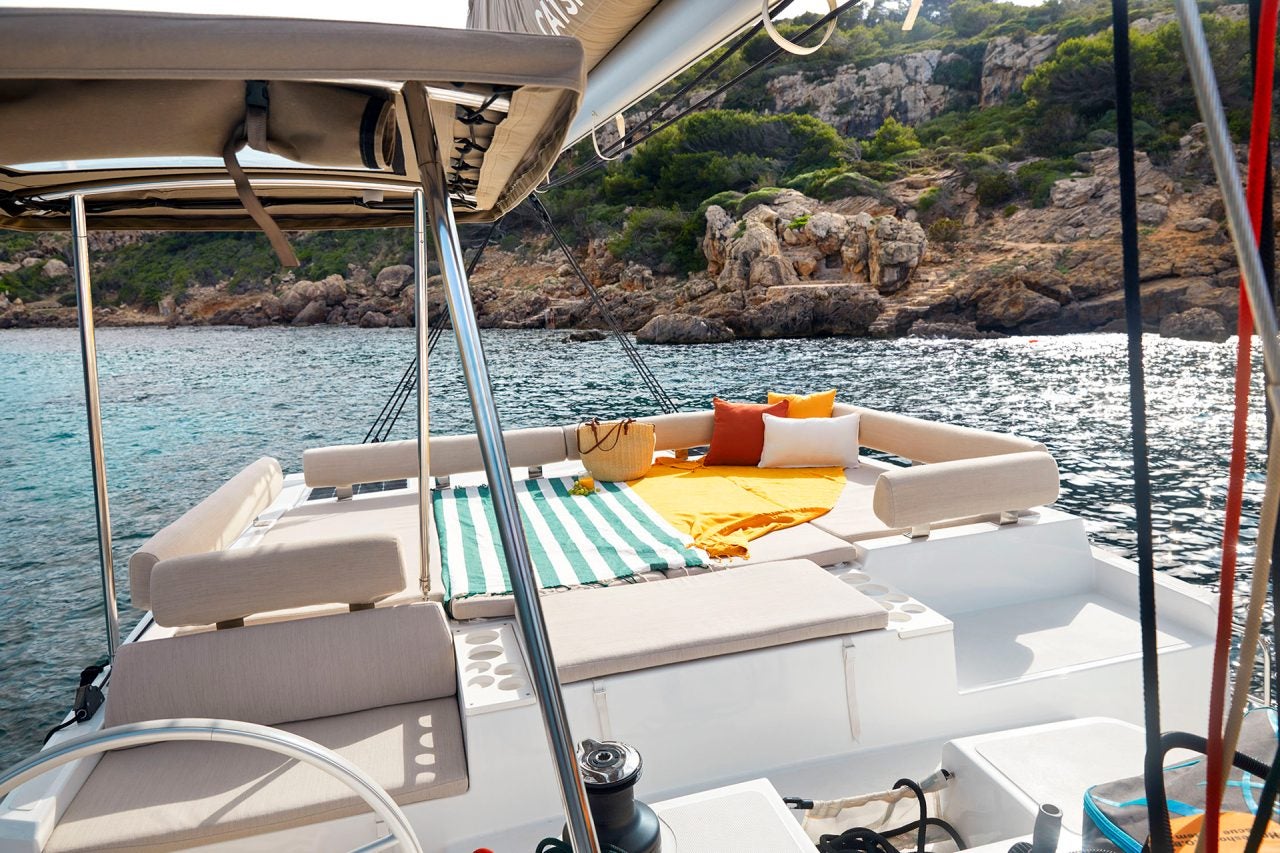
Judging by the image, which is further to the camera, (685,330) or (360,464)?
(685,330)

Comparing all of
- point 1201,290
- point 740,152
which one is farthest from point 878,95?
point 1201,290

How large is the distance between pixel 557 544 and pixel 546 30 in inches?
60.2

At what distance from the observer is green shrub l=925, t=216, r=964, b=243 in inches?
726

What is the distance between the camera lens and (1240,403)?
0.40 meters

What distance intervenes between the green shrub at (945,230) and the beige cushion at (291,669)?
18975 millimetres

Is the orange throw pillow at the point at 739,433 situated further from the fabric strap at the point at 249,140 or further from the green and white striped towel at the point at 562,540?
the fabric strap at the point at 249,140

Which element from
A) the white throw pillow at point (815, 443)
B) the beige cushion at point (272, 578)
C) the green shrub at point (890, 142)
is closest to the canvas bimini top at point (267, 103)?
the beige cushion at point (272, 578)

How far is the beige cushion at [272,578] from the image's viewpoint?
166 centimetres

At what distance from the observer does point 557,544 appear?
254 cm

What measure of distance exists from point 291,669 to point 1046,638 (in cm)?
192

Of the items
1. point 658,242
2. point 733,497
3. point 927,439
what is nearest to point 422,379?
point 733,497

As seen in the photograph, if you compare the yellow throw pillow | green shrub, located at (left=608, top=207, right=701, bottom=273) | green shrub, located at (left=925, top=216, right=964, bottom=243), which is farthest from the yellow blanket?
green shrub, located at (left=925, top=216, right=964, bottom=243)

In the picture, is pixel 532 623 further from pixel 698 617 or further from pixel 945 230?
pixel 945 230

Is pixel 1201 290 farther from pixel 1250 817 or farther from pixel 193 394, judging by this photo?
pixel 193 394
